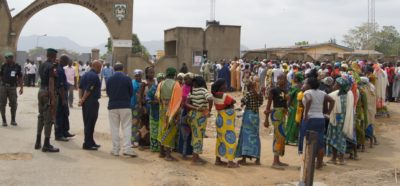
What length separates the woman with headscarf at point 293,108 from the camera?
9.73 m

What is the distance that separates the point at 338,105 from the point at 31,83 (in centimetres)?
2133

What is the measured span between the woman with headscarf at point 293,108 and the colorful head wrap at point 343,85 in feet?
2.50

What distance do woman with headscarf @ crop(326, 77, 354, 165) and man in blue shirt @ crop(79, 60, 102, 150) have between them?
4480 millimetres

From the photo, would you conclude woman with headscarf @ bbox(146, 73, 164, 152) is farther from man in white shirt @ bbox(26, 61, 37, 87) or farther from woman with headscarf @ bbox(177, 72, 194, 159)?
man in white shirt @ bbox(26, 61, 37, 87)

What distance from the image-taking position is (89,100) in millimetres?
9336

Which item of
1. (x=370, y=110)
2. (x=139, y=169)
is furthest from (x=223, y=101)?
(x=370, y=110)

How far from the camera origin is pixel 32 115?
1426 cm

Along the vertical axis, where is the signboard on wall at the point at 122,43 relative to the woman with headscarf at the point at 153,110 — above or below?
above

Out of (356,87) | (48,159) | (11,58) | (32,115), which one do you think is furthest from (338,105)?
(32,115)

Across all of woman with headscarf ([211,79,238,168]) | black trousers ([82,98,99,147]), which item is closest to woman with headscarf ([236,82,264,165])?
woman with headscarf ([211,79,238,168])

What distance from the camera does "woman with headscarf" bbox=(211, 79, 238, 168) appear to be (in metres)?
8.57

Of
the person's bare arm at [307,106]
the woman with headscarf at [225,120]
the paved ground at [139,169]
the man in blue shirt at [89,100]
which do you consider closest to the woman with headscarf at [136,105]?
the paved ground at [139,169]

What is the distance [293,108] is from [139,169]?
3728mm

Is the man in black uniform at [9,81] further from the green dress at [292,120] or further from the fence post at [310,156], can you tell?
the fence post at [310,156]
